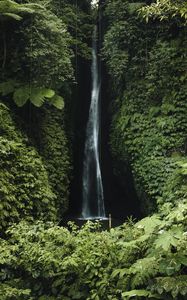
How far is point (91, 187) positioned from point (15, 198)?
6.92m

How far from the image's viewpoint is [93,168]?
14000 millimetres

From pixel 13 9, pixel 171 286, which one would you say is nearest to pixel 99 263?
pixel 171 286

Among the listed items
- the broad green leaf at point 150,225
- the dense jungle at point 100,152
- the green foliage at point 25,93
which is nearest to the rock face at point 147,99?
the dense jungle at point 100,152

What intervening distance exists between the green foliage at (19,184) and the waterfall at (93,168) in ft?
16.5

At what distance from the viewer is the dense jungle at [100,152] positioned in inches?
159

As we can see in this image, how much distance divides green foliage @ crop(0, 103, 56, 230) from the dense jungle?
0.10 feet

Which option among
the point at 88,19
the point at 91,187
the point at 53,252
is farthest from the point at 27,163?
the point at 88,19

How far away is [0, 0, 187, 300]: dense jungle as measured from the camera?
404 cm

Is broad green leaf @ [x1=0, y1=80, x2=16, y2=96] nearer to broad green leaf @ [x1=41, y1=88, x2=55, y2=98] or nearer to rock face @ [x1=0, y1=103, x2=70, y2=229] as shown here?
rock face @ [x1=0, y1=103, x2=70, y2=229]

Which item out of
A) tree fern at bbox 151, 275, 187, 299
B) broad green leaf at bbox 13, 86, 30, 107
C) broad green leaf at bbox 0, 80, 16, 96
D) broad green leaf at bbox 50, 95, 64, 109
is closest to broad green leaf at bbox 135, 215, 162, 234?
tree fern at bbox 151, 275, 187, 299

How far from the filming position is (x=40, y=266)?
4.43 meters

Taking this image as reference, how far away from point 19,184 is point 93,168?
6911mm

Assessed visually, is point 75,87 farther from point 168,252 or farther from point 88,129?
point 168,252

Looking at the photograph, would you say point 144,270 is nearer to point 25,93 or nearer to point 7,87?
point 25,93
